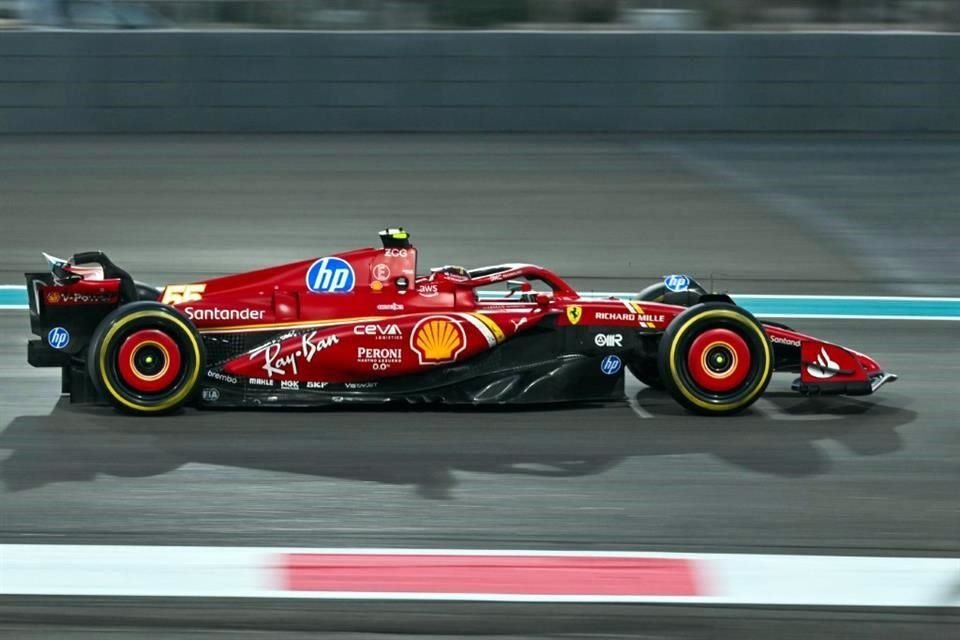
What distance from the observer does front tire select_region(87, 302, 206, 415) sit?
7.05m

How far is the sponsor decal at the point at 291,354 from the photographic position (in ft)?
23.5

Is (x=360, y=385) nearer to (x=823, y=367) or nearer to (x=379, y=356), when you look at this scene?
(x=379, y=356)

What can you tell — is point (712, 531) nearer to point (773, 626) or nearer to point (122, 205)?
point (773, 626)

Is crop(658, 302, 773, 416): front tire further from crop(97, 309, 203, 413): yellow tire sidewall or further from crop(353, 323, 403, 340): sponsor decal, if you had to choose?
crop(97, 309, 203, 413): yellow tire sidewall

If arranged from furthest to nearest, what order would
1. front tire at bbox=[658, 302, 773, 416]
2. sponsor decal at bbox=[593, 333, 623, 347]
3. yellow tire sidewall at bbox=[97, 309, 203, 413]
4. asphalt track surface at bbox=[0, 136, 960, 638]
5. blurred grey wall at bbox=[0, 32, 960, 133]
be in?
blurred grey wall at bbox=[0, 32, 960, 133], sponsor decal at bbox=[593, 333, 623, 347], front tire at bbox=[658, 302, 773, 416], yellow tire sidewall at bbox=[97, 309, 203, 413], asphalt track surface at bbox=[0, 136, 960, 638]

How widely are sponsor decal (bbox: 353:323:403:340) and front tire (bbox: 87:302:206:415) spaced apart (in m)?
0.74

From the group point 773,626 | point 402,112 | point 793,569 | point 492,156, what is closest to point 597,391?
point 793,569

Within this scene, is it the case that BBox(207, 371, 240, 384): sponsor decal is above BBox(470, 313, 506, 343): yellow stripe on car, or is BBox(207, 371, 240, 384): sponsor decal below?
below

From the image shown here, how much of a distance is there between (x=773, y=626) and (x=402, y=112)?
14.7m

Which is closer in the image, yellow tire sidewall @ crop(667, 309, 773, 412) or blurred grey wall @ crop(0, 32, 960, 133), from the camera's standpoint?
yellow tire sidewall @ crop(667, 309, 773, 412)

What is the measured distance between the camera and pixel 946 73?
61.8ft

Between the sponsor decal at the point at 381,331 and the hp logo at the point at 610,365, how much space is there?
1.02m

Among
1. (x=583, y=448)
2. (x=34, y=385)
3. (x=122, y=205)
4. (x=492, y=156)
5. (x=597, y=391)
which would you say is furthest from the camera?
(x=492, y=156)

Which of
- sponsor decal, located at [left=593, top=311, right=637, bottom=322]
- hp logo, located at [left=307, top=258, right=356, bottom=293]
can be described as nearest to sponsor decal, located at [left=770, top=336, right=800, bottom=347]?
sponsor decal, located at [left=593, top=311, right=637, bottom=322]
